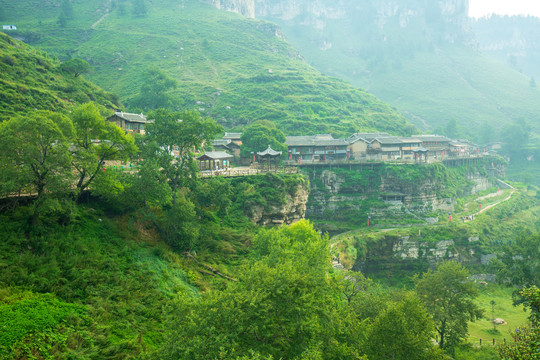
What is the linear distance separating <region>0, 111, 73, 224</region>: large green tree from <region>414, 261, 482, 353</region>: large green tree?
38390 millimetres

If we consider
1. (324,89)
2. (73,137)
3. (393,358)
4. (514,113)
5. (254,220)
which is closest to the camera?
(393,358)

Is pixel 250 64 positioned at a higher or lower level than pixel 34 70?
higher

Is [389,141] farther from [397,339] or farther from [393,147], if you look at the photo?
[397,339]

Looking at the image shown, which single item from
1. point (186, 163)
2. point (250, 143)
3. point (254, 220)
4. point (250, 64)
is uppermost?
point (250, 64)

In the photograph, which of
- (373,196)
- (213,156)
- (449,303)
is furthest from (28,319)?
(373,196)

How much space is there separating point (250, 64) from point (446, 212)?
346 feet

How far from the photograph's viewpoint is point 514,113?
6914 inches

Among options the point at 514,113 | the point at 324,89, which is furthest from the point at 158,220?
the point at 514,113

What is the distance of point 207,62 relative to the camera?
143 m

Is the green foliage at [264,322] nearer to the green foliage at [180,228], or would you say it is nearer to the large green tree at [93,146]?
the green foliage at [180,228]

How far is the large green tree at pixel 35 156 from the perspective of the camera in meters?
23.1

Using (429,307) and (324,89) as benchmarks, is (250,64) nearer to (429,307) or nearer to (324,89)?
(324,89)

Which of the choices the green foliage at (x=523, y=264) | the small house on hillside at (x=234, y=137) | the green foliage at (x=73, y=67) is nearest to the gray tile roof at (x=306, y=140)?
the small house on hillside at (x=234, y=137)

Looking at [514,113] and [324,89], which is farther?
[514,113]
